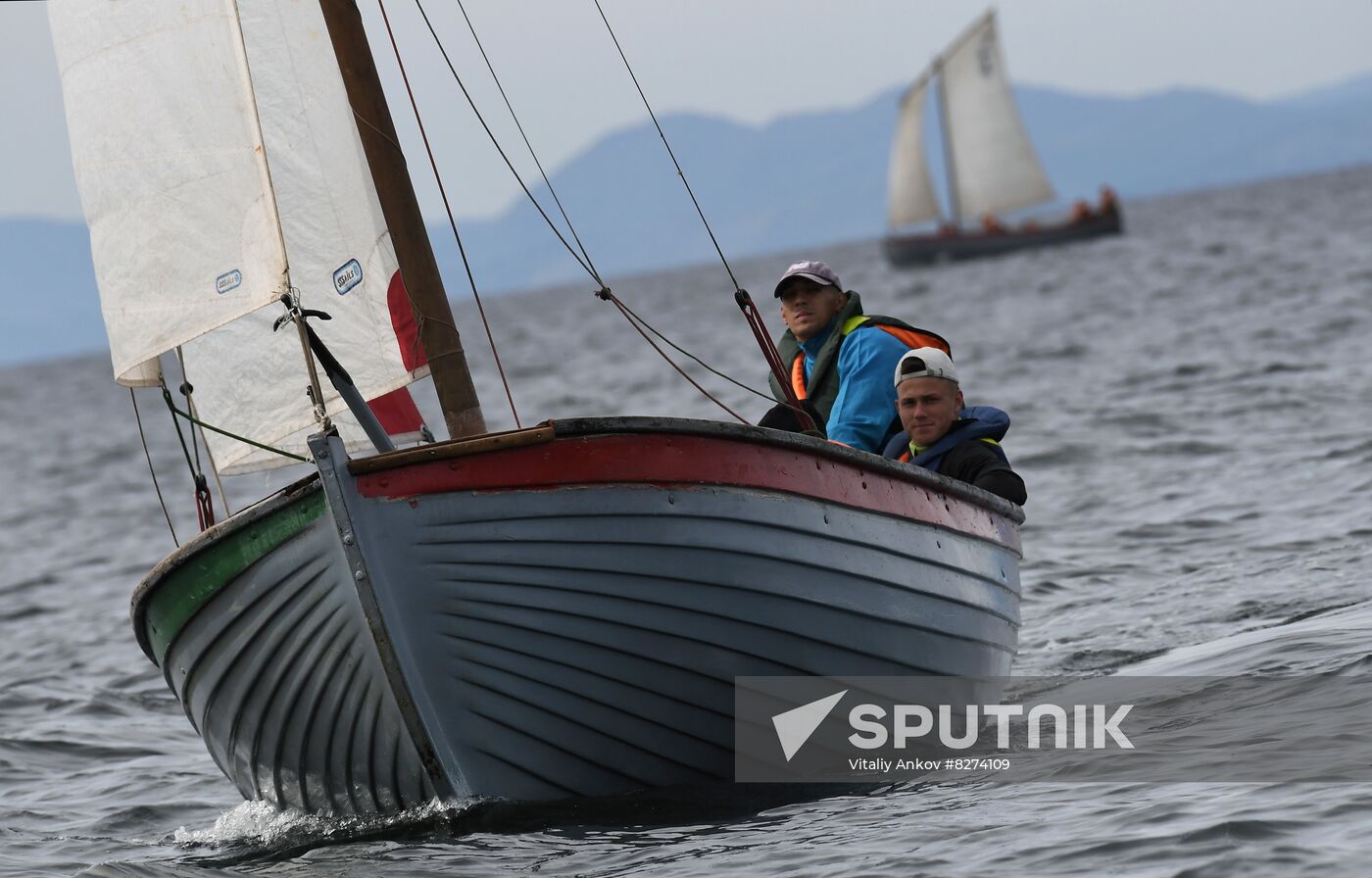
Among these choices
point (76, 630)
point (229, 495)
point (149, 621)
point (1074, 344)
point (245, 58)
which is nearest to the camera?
point (245, 58)

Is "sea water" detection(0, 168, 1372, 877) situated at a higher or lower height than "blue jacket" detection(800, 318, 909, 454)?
lower

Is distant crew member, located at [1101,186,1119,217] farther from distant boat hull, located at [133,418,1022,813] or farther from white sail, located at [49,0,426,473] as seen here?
distant boat hull, located at [133,418,1022,813]

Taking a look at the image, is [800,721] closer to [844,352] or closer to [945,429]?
Answer: [945,429]

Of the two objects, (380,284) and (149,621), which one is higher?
(380,284)

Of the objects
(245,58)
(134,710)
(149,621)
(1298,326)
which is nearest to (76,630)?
(134,710)

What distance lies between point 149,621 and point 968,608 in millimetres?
3334

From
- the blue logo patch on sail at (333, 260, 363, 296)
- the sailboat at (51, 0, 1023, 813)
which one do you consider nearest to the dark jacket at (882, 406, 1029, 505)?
the sailboat at (51, 0, 1023, 813)

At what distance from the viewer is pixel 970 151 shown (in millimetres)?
71562

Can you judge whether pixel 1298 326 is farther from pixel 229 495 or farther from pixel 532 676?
pixel 532 676

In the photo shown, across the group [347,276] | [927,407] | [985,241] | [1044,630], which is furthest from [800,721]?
[985,241]

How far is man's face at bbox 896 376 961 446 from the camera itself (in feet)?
24.8

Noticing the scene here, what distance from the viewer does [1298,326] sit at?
26750mm

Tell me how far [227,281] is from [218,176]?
0.42 m

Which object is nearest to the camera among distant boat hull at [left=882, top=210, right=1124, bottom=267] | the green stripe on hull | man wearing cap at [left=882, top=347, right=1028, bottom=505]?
the green stripe on hull
